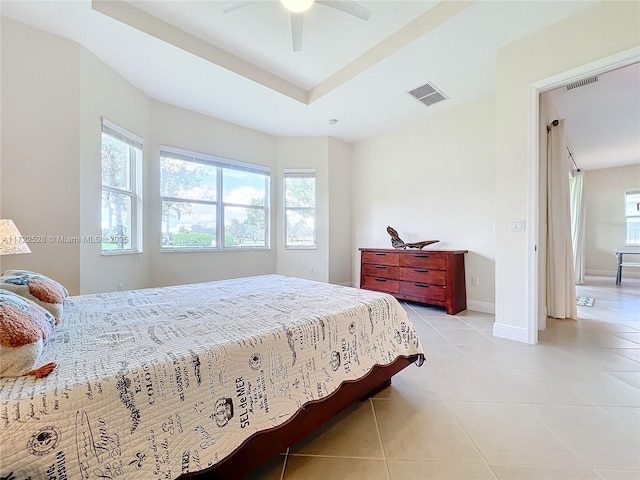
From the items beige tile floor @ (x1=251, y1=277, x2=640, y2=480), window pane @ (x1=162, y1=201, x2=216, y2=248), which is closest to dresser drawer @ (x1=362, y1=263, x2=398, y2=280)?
beige tile floor @ (x1=251, y1=277, x2=640, y2=480)

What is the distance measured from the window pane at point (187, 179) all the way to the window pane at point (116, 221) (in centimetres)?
57

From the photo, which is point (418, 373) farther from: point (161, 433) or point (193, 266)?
point (193, 266)

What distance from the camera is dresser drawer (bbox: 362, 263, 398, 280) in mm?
4086

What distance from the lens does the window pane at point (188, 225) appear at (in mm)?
3852

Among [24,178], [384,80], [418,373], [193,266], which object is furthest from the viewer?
[193,266]

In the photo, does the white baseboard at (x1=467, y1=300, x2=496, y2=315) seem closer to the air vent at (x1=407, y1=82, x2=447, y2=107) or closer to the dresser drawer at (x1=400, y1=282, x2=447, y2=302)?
the dresser drawer at (x1=400, y1=282, x2=447, y2=302)

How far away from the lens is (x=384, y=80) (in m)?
3.19

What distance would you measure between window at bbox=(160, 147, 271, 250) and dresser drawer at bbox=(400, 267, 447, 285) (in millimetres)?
2457

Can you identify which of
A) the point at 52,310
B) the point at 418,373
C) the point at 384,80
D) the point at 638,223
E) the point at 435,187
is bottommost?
the point at 418,373

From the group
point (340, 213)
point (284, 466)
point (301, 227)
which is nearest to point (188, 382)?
point (284, 466)

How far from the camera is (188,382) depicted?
89 cm

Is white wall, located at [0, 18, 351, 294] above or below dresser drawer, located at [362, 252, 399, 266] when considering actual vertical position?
above

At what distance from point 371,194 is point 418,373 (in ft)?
11.7

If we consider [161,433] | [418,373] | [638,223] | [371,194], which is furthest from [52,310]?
[638,223]
